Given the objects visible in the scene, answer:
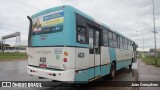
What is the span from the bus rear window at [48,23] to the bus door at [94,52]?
5.30 ft

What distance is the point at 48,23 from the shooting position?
7812 millimetres

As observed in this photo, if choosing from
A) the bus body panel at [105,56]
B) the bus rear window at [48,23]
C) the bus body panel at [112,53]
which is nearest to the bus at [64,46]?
the bus rear window at [48,23]

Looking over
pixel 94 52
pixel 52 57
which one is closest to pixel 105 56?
pixel 94 52

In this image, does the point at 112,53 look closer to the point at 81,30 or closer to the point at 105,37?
the point at 105,37

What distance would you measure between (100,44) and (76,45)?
2.61m

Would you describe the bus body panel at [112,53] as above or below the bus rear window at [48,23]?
below

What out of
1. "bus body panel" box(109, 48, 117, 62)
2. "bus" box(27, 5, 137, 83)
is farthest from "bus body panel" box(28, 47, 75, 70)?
"bus body panel" box(109, 48, 117, 62)

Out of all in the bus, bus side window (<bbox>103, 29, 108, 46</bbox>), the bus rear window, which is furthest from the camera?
bus side window (<bbox>103, 29, 108, 46</bbox>)

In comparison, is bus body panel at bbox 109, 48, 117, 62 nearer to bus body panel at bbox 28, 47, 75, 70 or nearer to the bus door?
the bus door

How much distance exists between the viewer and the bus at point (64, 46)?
6941 millimetres

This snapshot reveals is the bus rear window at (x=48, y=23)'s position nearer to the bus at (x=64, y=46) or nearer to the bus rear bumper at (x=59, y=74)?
the bus at (x=64, y=46)

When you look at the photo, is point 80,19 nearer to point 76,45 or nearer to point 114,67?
point 76,45

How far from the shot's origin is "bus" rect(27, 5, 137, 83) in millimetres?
6941

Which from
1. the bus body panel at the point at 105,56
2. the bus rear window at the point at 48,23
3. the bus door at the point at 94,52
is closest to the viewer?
the bus rear window at the point at 48,23
